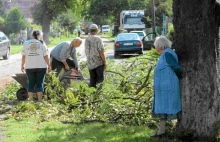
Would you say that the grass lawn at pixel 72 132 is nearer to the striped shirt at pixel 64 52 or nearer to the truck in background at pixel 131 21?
the striped shirt at pixel 64 52

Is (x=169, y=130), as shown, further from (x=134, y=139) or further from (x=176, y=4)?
(x=176, y=4)

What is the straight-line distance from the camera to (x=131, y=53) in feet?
104

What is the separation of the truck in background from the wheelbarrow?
40740 mm

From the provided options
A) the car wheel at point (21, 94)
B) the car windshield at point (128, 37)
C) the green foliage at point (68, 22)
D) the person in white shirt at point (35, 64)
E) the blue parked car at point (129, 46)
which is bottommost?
the green foliage at point (68, 22)

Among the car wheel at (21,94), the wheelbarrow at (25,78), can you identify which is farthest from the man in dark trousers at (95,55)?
the car wheel at (21,94)

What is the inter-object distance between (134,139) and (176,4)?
2087 millimetres

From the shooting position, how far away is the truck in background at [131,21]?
2105 inches

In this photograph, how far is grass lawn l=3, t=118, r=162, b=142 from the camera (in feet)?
25.8

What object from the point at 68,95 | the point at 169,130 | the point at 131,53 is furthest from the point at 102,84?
the point at 131,53

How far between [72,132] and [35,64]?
11.7 feet

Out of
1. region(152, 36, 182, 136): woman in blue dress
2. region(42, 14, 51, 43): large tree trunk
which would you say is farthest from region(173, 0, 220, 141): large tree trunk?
region(42, 14, 51, 43): large tree trunk

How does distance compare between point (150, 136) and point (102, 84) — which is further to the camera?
point (102, 84)

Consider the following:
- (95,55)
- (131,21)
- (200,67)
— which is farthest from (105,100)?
(131,21)

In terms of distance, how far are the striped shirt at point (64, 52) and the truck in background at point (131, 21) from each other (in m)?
40.3
